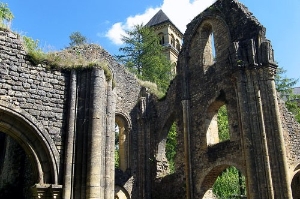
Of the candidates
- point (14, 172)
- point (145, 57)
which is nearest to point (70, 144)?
point (14, 172)

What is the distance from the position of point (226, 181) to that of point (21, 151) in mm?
10870

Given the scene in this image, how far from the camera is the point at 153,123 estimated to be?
16.8 metres

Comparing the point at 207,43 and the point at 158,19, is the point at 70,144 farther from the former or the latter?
the point at 158,19

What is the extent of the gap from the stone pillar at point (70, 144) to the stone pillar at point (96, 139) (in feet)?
1.21

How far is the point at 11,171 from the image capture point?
11977 millimetres

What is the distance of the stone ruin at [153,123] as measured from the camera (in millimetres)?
7461

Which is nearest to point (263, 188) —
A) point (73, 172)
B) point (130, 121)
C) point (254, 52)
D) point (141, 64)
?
point (254, 52)

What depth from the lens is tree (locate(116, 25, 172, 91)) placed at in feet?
89.9

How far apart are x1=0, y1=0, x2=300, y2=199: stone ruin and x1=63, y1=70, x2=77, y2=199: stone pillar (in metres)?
0.02

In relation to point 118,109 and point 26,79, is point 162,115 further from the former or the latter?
point 26,79

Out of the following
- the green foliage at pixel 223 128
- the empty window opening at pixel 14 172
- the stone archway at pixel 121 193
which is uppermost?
the green foliage at pixel 223 128

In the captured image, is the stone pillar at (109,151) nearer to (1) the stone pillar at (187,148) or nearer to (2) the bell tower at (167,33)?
(1) the stone pillar at (187,148)

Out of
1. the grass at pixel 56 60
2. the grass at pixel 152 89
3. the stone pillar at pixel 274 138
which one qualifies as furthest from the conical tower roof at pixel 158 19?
the grass at pixel 56 60

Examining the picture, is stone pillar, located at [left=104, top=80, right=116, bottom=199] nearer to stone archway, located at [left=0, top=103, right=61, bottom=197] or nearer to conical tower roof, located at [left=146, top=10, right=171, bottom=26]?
stone archway, located at [left=0, top=103, right=61, bottom=197]
